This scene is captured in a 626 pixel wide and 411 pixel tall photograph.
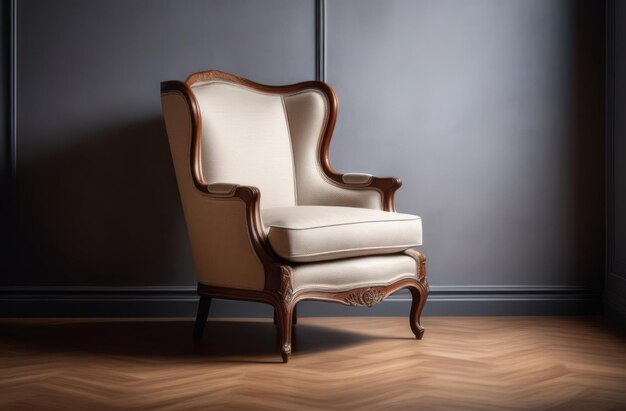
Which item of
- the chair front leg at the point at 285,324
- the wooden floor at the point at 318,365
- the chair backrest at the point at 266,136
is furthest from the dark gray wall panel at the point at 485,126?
the chair front leg at the point at 285,324

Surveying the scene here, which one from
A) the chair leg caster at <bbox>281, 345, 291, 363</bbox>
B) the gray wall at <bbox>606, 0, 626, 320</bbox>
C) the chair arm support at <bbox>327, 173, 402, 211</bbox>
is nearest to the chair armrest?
the chair leg caster at <bbox>281, 345, 291, 363</bbox>

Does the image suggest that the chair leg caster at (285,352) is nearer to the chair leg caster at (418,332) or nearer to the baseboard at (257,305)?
the chair leg caster at (418,332)

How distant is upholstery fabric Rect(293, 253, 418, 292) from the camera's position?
2.55 meters

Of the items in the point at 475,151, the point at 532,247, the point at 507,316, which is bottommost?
the point at 507,316

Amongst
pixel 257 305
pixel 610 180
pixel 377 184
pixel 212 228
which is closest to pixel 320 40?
pixel 377 184

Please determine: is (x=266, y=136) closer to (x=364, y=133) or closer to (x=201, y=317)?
(x=364, y=133)

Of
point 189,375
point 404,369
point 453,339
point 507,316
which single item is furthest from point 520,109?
point 189,375

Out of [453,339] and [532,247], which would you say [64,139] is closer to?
[453,339]

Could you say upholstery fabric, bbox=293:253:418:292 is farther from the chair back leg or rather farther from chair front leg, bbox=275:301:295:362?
the chair back leg

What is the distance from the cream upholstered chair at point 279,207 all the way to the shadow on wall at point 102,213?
49cm

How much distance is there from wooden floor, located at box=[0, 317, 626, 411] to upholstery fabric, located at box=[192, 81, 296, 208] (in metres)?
0.63

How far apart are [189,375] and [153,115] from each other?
144 centimetres

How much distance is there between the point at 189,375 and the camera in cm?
235

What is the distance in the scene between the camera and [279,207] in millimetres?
2934
